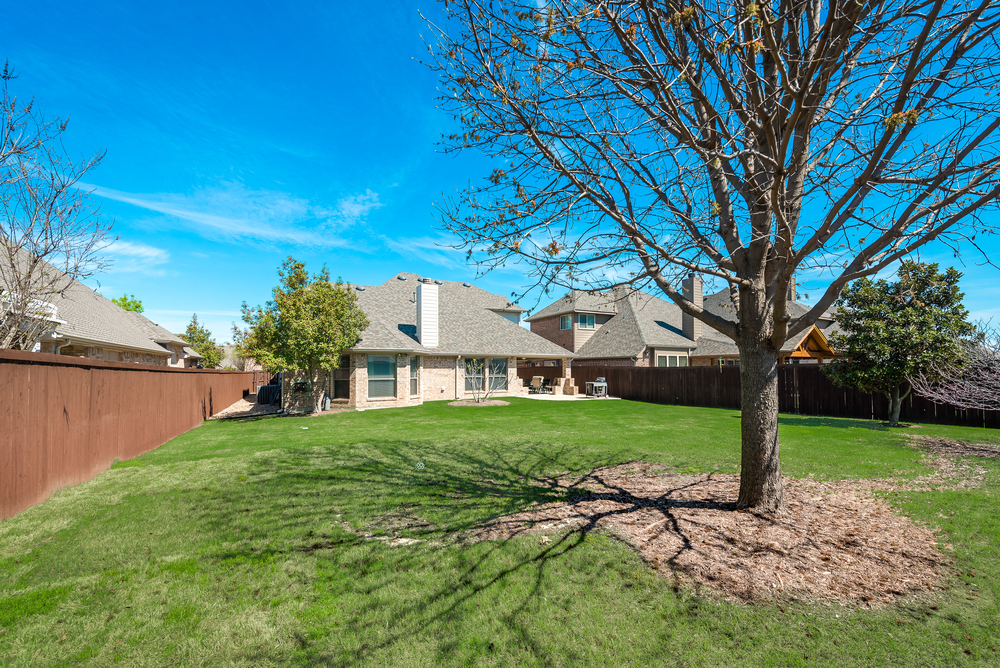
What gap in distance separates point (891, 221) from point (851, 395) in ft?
48.0

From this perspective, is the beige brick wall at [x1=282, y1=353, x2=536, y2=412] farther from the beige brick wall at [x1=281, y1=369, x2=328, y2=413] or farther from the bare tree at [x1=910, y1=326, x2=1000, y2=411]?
the bare tree at [x1=910, y1=326, x2=1000, y2=411]

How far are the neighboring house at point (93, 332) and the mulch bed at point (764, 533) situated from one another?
13232 millimetres

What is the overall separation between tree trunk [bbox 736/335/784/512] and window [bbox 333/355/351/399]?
17223mm

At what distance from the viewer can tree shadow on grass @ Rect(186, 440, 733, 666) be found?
3.01m

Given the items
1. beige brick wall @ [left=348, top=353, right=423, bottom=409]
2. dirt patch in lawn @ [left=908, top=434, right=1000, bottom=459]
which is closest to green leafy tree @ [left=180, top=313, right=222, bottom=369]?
beige brick wall @ [left=348, top=353, right=423, bottom=409]

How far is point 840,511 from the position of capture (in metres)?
4.98

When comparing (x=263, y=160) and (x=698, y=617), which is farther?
(x=263, y=160)

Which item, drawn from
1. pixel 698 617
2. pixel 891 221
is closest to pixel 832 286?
pixel 891 221

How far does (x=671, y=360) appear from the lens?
2952 cm

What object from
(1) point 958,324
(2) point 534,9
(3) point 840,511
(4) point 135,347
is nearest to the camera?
(2) point 534,9

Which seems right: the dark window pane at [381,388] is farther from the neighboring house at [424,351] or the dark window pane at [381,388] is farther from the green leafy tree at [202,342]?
the green leafy tree at [202,342]

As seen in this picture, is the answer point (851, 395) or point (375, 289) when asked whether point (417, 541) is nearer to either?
point (851, 395)

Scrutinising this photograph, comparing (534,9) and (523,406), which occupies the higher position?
(534,9)

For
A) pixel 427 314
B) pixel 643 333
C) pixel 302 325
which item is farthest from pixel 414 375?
pixel 643 333
